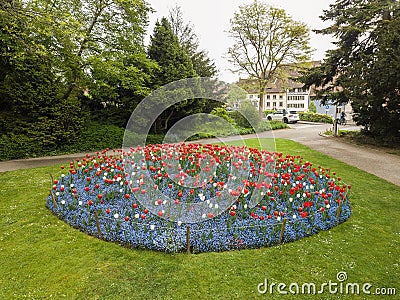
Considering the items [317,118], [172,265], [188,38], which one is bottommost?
[172,265]

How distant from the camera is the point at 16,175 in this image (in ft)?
23.7

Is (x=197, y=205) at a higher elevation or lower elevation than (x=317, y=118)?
lower

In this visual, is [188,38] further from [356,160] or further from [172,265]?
[172,265]

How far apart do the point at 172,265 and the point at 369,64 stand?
13.3m

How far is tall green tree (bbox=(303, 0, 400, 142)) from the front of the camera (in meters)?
10.4

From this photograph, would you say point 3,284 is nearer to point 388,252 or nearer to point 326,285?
point 326,285

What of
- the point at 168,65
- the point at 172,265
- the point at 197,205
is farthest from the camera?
the point at 168,65

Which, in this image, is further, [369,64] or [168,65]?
[168,65]

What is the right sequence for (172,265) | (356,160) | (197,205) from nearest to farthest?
(172,265) → (197,205) → (356,160)

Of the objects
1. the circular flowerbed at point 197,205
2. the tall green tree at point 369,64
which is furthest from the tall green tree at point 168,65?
the tall green tree at point 369,64

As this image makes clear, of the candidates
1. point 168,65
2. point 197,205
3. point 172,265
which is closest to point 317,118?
point 168,65

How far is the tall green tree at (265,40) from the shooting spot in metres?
19.6

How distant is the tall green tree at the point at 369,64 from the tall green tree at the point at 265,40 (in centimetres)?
367

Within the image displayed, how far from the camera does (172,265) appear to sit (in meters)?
3.13
